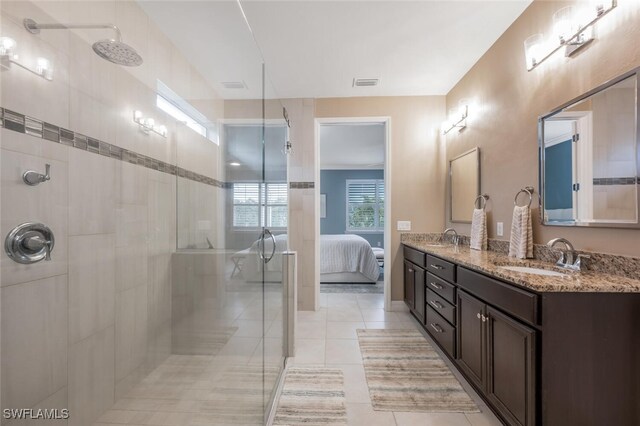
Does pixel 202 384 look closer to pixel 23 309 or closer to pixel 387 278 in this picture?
pixel 23 309

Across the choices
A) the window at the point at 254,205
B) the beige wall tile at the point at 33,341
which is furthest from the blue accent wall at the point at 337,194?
the beige wall tile at the point at 33,341

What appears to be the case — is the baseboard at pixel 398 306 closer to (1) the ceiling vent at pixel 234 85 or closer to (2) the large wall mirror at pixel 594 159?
(2) the large wall mirror at pixel 594 159

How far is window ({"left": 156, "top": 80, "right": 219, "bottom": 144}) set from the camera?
1.25 m

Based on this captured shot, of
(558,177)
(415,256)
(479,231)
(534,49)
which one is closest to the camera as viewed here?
Answer: (558,177)

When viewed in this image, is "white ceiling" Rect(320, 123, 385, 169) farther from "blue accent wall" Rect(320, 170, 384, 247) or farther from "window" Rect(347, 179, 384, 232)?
"window" Rect(347, 179, 384, 232)

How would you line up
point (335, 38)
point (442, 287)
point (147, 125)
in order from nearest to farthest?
point (147, 125)
point (442, 287)
point (335, 38)

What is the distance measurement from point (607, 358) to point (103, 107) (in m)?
2.23

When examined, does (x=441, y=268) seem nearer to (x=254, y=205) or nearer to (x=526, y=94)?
(x=526, y=94)

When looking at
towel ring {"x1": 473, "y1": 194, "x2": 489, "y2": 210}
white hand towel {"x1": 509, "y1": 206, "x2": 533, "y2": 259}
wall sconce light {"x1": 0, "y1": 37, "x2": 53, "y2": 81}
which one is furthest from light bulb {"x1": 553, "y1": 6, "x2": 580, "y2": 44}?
wall sconce light {"x1": 0, "y1": 37, "x2": 53, "y2": 81}

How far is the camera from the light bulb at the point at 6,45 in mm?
Answer: 660

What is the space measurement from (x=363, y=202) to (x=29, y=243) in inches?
300

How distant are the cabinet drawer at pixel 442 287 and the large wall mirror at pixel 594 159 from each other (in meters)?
0.77

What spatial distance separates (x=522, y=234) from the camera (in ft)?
6.24

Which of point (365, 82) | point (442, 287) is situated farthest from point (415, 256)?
point (365, 82)
